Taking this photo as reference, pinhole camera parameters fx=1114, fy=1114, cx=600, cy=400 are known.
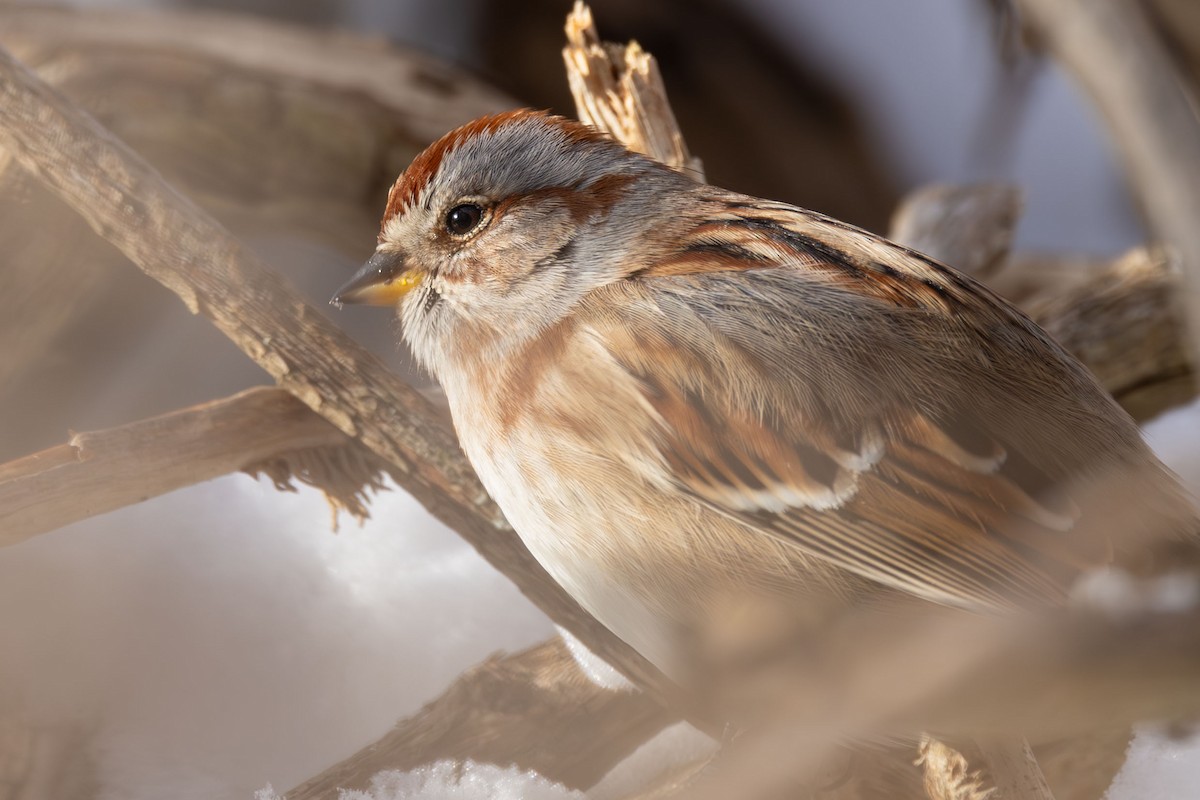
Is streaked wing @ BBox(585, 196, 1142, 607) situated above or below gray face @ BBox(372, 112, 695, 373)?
below

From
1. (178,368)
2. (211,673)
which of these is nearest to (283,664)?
(211,673)

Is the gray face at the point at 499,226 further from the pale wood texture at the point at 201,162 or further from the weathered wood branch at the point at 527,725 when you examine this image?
the pale wood texture at the point at 201,162

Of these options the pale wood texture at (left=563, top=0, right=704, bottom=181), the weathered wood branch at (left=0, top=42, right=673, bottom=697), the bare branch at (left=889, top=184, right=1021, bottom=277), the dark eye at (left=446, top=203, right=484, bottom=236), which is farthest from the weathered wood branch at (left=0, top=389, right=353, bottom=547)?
the bare branch at (left=889, top=184, right=1021, bottom=277)

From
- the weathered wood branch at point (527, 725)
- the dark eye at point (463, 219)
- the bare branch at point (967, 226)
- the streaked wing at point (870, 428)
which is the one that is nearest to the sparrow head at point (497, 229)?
the dark eye at point (463, 219)

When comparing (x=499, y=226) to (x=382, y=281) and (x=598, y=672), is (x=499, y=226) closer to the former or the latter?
(x=382, y=281)

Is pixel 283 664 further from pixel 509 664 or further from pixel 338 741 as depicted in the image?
pixel 509 664

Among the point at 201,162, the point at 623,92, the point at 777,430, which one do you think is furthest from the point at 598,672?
the point at 201,162

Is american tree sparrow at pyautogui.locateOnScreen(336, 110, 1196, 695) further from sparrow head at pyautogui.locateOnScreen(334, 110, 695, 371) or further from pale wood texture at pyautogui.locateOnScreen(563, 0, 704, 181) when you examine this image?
pale wood texture at pyautogui.locateOnScreen(563, 0, 704, 181)

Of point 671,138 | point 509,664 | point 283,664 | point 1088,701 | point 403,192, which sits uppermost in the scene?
point 671,138
